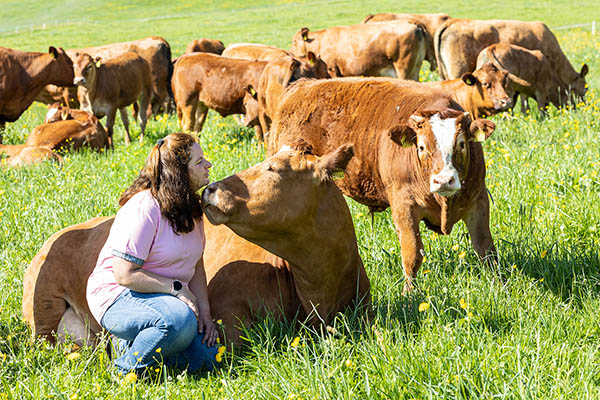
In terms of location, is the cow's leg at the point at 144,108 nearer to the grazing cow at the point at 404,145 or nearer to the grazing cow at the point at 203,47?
the grazing cow at the point at 203,47

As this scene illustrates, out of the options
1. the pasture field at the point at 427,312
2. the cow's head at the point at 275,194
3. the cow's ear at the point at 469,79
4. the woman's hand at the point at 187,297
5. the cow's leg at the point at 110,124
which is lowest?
the cow's leg at the point at 110,124

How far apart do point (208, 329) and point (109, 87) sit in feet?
34.8

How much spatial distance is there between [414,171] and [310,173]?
149 centimetres

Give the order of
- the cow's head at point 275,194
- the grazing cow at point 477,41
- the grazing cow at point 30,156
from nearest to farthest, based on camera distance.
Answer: the cow's head at point 275,194 < the grazing cow at point 30,156 < the grazing cow at point 477,41

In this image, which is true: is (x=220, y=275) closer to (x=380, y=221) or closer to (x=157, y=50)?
(x=380, y=221)

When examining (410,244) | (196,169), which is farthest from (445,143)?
(196,169)

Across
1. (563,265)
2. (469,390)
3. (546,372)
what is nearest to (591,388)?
Answer: (546,372)

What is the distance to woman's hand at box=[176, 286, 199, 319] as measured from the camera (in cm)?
413

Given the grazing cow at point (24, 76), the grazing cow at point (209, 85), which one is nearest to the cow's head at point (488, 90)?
the grazing cow at point (209, 85)

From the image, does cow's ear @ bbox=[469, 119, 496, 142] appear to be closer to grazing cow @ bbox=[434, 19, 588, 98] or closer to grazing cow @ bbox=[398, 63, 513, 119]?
grazing cow @ bbox=[398, 63, 513, 119]

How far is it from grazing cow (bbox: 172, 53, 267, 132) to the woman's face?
8.17m

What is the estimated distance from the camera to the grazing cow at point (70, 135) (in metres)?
11.3

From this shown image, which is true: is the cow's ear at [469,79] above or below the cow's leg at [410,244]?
above

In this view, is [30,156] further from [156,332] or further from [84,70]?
[156,332]
